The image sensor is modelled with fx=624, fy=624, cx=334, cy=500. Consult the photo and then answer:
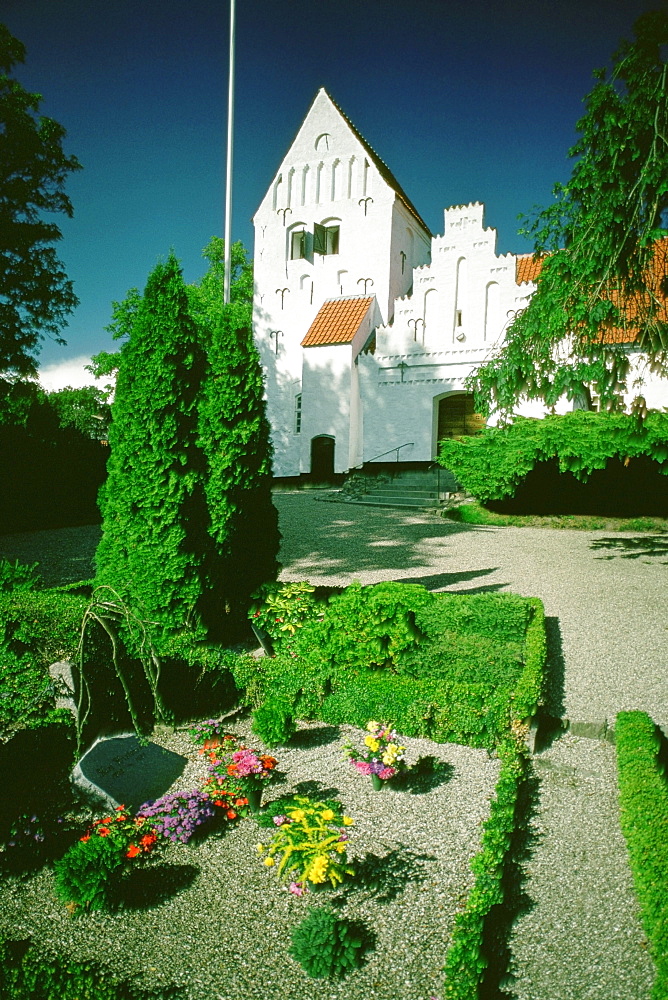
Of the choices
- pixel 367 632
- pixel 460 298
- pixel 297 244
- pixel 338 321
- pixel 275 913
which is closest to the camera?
pixel 275 913

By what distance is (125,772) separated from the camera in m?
4.68

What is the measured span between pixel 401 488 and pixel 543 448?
22.5 feet

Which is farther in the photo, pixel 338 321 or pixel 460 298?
A: pixel 338 321

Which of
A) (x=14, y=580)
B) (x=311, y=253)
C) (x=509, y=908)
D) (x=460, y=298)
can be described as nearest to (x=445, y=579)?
(x=14, y=580)

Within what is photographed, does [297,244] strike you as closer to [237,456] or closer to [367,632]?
[237,456]

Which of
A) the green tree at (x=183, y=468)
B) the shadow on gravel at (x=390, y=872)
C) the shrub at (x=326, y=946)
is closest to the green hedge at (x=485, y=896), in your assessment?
the shadow on gravel at (x=390, y=872)

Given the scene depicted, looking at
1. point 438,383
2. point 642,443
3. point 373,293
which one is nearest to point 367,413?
point 438,383

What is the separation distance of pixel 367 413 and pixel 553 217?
50.3ft

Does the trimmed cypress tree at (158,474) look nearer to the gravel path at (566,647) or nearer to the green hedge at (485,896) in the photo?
the gravel path at (566,647)

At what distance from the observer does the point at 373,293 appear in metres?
27.1

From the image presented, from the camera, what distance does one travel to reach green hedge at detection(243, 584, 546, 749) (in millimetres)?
5543

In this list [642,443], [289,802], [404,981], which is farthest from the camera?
[642,443]

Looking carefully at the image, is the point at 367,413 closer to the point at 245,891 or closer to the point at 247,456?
the point at 247,456

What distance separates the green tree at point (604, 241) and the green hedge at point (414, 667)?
469 centimetres
